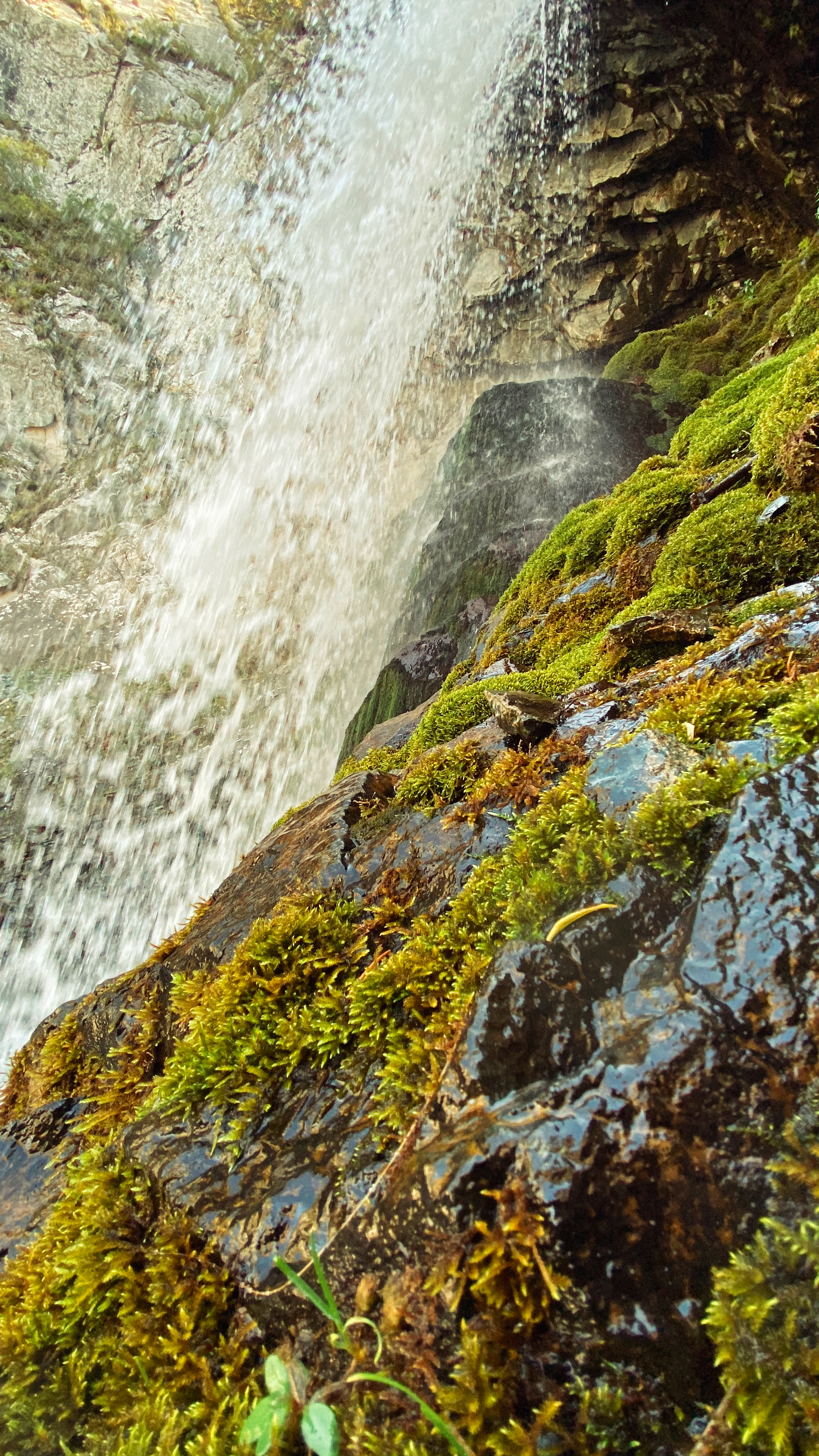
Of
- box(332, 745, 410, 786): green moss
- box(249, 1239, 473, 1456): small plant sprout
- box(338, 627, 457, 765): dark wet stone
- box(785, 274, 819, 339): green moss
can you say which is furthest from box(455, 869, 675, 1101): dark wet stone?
box(338, 627, 457, 765): dark wet stone

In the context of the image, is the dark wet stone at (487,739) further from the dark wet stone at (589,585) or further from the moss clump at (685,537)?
the dark wet stone at (589,585)

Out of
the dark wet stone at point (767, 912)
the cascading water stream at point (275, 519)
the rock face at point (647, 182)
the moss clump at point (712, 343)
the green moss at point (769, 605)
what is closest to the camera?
the dark wet stone at point (767, 912)

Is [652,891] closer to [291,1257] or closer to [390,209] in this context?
[291,1257]

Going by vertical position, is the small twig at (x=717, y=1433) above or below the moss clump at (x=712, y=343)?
below

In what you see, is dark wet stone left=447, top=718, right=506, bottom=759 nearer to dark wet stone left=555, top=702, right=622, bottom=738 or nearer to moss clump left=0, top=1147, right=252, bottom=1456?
dark wet stone left=555, top=702, right=622, bottom=738

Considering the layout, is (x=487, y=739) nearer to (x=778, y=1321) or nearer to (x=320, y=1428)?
(x=778, y=1321)

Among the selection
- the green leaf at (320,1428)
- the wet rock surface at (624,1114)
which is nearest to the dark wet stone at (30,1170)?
the wet rock surface at (624,1114)

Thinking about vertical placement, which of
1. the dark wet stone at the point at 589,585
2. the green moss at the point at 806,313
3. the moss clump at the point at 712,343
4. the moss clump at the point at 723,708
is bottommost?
the moss clump at the point at 723,708

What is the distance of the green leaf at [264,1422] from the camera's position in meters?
1.20

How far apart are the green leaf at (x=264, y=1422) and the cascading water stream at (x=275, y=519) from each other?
1709 centimetres

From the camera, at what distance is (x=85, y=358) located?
92.0 ft

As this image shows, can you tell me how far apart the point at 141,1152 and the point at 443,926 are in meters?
1.23

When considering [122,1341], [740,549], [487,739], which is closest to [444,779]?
[487,739]

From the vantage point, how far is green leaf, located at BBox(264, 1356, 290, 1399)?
1.28 meters
